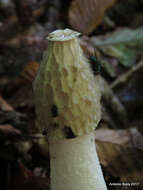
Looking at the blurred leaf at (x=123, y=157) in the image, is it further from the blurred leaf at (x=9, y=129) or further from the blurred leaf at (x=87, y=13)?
the blurred leaf at (x=87, y=13)

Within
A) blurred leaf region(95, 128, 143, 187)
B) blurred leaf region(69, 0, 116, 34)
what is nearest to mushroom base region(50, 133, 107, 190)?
blurred leaf region(95, 128, 143, 187)

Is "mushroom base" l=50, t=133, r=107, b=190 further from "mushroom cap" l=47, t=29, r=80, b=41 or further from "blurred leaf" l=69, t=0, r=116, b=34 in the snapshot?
"blurred leaf" l=69, t=0, r=116, b=34

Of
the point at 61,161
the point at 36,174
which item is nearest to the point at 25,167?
the point at 36,174

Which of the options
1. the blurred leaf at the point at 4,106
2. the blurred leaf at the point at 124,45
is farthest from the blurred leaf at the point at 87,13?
the blurred leaf at the point at 4,106

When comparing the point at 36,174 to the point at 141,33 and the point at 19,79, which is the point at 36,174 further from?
the point at 141,33

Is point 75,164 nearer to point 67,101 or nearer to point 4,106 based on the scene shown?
point 67,101

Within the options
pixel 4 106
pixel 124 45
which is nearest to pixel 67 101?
pixel 4 106
